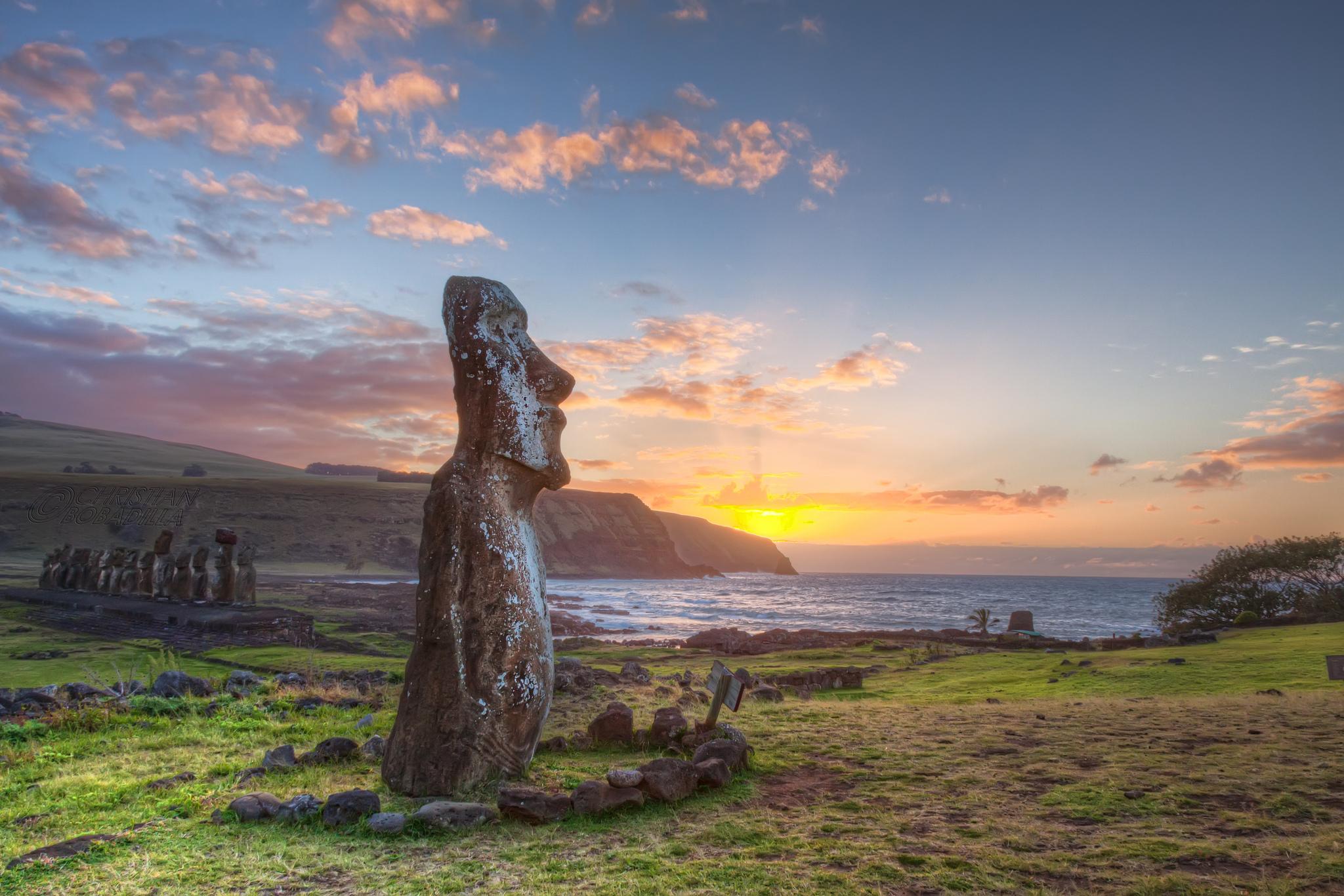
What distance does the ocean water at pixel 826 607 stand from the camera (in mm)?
58000

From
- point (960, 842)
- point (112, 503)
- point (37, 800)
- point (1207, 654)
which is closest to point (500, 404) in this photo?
point (37, 800)

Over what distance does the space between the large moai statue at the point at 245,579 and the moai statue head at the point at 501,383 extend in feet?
78.3

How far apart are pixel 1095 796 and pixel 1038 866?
7.93 ft

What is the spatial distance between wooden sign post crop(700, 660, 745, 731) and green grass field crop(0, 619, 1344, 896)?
31.6 inches

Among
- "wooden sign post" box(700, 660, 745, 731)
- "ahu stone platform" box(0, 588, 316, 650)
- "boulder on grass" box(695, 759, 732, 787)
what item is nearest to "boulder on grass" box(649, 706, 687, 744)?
"wooden sign post" box(700, 660, 745, 731)

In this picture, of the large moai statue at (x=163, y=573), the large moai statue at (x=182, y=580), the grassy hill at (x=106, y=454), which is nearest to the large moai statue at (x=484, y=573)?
the large moai statue at (x=182, y=580)

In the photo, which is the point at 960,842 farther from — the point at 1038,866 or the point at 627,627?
the point at 627,627

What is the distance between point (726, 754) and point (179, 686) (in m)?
10.6

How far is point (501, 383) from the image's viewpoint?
9.34 m

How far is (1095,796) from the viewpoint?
760cm

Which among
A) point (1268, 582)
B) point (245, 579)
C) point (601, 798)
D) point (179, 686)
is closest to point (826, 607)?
point (1268, 582)

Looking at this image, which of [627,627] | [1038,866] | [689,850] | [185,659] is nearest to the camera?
[1038,866]

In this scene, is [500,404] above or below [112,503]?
above

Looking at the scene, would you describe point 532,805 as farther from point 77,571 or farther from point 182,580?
point 77,571
